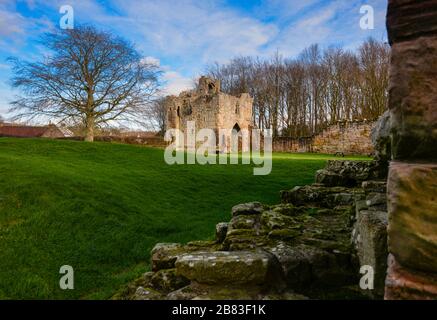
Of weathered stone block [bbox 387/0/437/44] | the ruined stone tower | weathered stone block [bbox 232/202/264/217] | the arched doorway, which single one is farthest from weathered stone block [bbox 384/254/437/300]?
the arched doorway

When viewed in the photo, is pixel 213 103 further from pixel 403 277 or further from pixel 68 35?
pixel 403 277

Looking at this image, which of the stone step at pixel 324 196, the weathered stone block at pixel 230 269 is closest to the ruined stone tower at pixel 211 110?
the stone step at pixel 324 196

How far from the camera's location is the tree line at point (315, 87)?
35969mm

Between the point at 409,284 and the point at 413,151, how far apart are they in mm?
644

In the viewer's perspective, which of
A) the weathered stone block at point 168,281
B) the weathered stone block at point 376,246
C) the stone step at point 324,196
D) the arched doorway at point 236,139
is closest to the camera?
the weathered stone block at point 376,246

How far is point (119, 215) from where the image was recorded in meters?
7.77

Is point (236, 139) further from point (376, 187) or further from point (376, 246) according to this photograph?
point (376, 246)

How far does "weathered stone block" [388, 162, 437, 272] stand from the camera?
4.77ft

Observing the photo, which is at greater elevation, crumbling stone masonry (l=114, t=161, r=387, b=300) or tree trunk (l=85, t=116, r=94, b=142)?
tree trunk (l=85, t=116, r=94, b=142)

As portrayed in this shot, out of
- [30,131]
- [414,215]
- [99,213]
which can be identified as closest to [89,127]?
[99,213]

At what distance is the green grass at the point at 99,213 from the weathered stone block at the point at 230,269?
7.80 ft

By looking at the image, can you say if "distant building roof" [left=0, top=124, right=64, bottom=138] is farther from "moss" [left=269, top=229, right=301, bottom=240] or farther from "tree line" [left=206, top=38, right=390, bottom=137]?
"moss" [left=269, top=229, right=301, bottom=240]

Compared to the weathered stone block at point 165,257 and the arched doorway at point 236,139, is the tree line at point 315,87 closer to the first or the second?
the arched doorway at point 236,139

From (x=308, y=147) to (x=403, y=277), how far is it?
3351 centimetres
